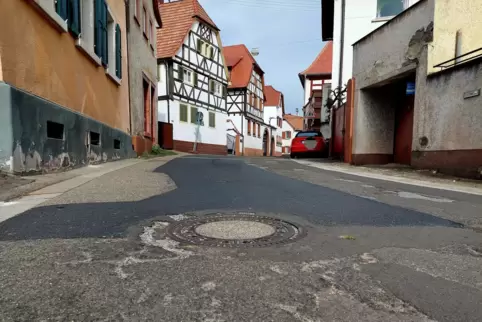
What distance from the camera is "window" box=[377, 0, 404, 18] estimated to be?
1325 cm

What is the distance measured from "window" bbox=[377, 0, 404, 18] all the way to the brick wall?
1343 cm

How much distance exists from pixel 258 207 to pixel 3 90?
3303 mm

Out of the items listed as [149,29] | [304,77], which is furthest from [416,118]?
[304,77]

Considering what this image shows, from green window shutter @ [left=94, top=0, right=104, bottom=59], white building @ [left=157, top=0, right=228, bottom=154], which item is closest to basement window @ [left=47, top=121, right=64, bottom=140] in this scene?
green window shutter @ [left=94, top=0, right=104, bottom=59]

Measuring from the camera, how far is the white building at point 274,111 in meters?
45.5

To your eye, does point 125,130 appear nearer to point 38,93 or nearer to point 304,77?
point 38,93

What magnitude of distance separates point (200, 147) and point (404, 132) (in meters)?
16.1

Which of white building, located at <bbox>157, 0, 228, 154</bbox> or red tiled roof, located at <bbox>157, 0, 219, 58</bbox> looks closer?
red tiled roof, located at <bbox>157, 0, 219, 58</bbox>

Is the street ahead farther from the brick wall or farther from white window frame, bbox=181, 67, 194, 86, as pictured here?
white window frame, bbox=181, 67, 194, 86

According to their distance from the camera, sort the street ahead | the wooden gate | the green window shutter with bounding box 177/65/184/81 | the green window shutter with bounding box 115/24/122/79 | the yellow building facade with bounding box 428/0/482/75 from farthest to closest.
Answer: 1. the green window shutter with bounding box 177/65/184/81
2. the wooden gate
3. the green window shutter with bounding box 115/24/122/79
4. the yellow building facade with bounding box 428/0/482/75
5. the street ahead

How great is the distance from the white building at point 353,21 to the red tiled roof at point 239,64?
16.1m

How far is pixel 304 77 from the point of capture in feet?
107

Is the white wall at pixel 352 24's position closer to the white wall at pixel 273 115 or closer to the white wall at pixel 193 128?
the white wall at pixel 193 128

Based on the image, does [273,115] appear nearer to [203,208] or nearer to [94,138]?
[94,138]
